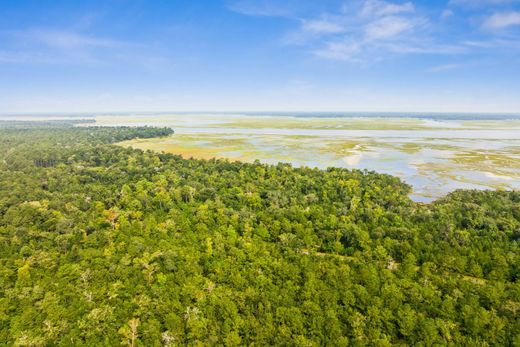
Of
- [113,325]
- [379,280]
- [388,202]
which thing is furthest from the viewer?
[388,202]

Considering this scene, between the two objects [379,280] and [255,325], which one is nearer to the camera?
[255,325]

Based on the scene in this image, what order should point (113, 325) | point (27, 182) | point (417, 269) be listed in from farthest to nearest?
point (27, 182)
point (417, 269)
point (113, 325)

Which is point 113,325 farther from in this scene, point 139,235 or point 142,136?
point 142,136

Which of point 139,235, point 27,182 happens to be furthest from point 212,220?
point 27,182

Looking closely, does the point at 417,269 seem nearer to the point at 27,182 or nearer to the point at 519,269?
the point at 519,269

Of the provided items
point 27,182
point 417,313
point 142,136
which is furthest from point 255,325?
point 142,136

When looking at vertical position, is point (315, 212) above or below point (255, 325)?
above
